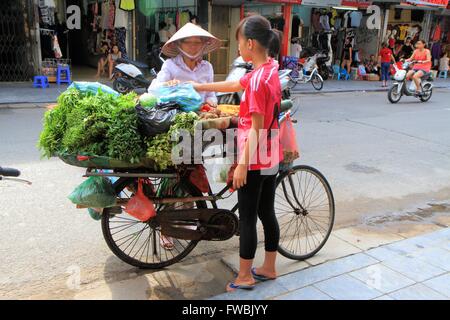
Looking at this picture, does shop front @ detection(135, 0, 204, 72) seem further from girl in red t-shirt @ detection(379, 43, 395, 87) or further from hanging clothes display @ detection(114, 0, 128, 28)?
girl in red t-shirt @ detection(379, 43, 395, 87)

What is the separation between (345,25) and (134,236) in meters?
16.8

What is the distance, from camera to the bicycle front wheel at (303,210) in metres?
3.53

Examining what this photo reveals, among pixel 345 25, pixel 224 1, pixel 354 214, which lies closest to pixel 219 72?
pixel 224 1

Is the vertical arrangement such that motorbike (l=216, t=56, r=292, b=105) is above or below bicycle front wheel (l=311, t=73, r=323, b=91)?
above

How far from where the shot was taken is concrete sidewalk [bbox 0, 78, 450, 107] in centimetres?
1059

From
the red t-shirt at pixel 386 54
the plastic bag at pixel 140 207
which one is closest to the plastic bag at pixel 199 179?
the plastic bag at pixel 140 207

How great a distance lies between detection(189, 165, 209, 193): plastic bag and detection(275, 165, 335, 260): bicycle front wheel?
552 millimetres

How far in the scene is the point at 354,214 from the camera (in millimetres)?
4746

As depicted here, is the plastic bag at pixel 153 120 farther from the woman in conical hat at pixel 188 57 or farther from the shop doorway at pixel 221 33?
the shop doorway at pixel 221 33

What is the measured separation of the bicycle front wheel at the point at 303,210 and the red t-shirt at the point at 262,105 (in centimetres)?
54

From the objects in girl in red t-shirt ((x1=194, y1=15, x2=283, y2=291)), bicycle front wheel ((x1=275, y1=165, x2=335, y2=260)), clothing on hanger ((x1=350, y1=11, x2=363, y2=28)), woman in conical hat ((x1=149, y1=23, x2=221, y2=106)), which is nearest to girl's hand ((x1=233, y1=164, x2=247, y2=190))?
girl in red t-shirt ((x1=194, y1=15, x2=283, y2=291))

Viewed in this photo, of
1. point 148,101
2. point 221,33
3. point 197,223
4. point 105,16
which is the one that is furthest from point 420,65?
point 148,101

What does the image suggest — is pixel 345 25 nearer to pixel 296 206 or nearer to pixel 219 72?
pixel 219 72

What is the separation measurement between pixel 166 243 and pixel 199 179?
0.69 m
